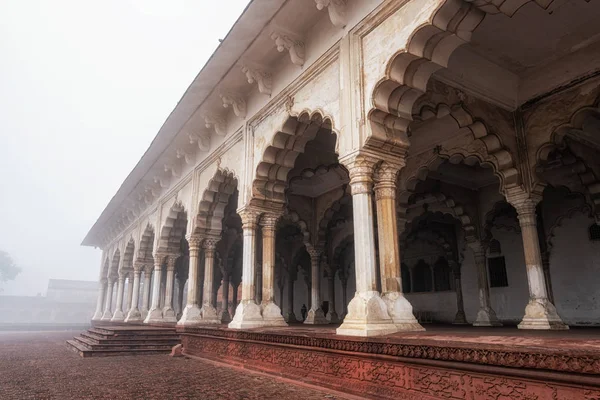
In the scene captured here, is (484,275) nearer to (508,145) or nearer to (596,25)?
(508,145)

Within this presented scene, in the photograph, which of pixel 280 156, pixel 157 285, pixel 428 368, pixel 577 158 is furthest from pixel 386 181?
pixel 157 285

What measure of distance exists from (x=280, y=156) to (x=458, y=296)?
7920mm

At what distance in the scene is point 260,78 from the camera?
769 cm

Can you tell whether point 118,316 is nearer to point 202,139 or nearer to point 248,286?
point 202,139

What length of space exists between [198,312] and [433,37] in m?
8.10

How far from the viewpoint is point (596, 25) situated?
6059 mm

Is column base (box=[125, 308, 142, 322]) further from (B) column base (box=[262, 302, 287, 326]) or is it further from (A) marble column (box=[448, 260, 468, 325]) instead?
(A) marble column (box=[448, 260, 468, 325])

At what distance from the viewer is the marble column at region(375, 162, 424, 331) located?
16.7 ft

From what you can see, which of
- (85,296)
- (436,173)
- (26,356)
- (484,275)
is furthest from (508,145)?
(85,296)

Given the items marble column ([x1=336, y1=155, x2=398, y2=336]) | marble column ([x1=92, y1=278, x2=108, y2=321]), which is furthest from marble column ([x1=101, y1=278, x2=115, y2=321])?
marble column ([x1=336, y1=155, x2=398, y2=336])

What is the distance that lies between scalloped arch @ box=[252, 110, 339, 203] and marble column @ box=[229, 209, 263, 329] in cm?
45

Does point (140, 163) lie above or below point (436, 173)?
above

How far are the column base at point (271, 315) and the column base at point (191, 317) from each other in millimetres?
3180

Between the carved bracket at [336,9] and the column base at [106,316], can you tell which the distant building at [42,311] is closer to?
the column base at [106,316]
